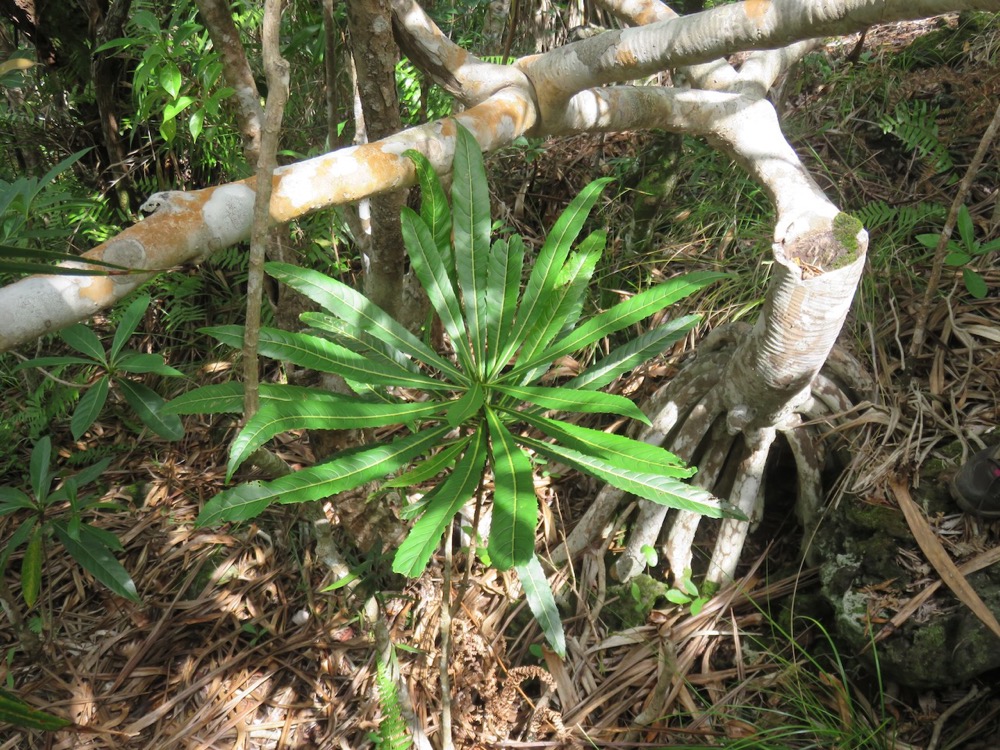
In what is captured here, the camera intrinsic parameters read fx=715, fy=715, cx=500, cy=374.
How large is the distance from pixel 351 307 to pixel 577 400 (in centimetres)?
57

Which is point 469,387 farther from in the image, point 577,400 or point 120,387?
point 120,387

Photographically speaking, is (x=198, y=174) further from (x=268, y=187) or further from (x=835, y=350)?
(x=835, y=350)

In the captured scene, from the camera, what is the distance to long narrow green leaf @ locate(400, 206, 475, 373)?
1.70m

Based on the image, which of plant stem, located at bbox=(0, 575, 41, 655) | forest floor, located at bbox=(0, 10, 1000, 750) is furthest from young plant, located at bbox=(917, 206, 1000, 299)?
plant stem, located at bbox=(0, 575, 41, 655)

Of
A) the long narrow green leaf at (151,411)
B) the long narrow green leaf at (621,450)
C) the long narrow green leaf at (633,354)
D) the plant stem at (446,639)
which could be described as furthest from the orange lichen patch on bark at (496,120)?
the long narrow green leaf at (151,411)

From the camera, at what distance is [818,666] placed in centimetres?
204

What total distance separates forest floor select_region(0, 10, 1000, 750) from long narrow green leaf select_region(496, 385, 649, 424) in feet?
2.94

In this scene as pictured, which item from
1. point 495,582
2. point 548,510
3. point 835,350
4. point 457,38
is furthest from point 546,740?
point 457,38

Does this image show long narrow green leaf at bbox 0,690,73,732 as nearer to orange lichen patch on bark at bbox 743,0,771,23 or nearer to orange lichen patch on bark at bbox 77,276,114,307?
orange lichen patch on bark at bbox 77,276,114,307

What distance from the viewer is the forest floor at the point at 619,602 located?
6.98ft

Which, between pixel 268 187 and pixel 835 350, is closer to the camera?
pixel 268 187

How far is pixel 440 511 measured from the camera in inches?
58.1

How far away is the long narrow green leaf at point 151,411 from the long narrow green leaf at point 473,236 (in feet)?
3.06

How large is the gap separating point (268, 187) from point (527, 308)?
2.35ft
